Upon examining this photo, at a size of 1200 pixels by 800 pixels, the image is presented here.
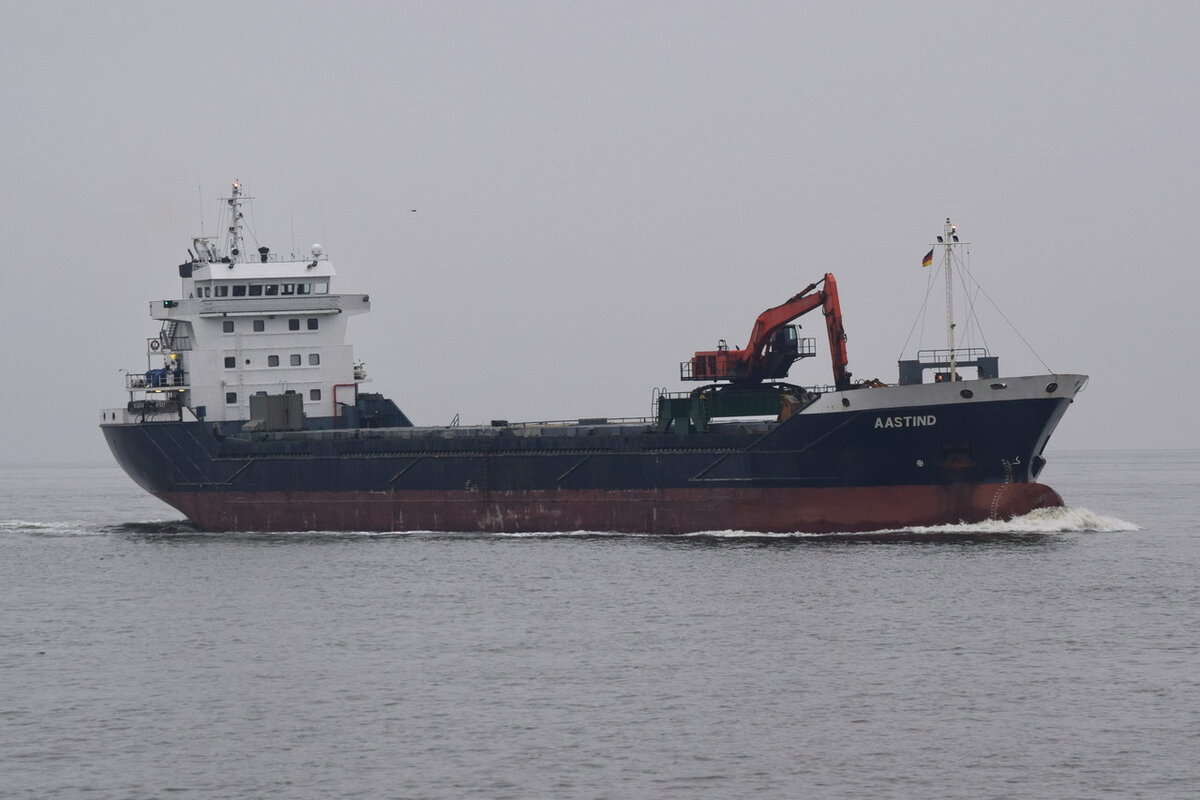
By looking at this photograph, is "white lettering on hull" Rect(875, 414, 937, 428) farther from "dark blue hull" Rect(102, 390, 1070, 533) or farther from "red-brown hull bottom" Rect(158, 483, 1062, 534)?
"red-brown hull bottom" Rect(158, 483, 1062, 534)

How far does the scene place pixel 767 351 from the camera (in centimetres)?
4441

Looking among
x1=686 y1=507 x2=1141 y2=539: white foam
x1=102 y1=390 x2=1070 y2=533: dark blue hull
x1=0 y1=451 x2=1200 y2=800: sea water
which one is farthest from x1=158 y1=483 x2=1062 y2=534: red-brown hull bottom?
x1=0 y1=451 x2=1200 y2=800: sea water

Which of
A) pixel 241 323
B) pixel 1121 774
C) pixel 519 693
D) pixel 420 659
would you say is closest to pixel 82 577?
pixel 241 323

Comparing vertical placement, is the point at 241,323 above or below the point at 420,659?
above

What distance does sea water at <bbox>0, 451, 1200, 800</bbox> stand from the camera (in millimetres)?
19906

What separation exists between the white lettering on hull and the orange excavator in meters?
4.72

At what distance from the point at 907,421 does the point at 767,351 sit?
19.9 feet

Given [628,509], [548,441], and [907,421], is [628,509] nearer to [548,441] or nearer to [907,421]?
[548,441]

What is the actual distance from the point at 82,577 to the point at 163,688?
664 inches

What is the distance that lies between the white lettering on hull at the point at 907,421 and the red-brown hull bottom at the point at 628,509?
1810mm

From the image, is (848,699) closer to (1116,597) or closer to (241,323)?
(1116,597)

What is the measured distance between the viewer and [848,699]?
23219mm

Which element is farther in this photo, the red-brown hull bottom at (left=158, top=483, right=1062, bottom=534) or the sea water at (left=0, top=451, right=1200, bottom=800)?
the red-brown hull bottom at (left=158, top=483, right=1062, bottom=534)

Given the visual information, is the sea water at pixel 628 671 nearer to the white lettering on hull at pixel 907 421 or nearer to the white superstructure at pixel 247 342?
the white lettering on hull at pixel 907 421
